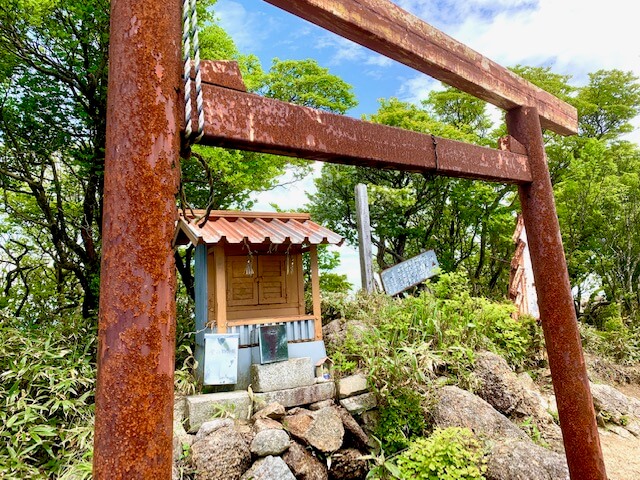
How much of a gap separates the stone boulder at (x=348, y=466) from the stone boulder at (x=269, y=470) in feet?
1.86

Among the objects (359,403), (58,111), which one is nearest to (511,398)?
(359,403)

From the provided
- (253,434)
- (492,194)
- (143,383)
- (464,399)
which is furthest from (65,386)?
(492,194)

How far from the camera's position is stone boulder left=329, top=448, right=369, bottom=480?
13.5ft

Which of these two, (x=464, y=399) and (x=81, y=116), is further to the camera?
(x=81, y=116)

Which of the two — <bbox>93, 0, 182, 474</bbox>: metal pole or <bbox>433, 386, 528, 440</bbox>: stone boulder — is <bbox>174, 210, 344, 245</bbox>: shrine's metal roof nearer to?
<bbox>433, 386, 528, 440</bbox>: stone boulder

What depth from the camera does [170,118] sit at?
117 centimetres

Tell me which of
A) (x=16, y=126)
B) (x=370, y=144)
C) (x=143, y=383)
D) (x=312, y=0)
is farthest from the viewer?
(x=16, y=126)

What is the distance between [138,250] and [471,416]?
14.5ft

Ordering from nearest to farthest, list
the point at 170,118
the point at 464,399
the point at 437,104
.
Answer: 1. the point at 170,118
2. the point at 464,399
3. the point at 437,104

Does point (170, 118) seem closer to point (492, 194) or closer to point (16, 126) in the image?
point (16, 126)

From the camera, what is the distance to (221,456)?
12.2ft

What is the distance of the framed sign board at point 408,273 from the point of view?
8383 mm

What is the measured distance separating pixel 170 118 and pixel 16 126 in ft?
24.4

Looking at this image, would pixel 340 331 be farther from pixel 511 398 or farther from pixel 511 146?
pixel 511 146
